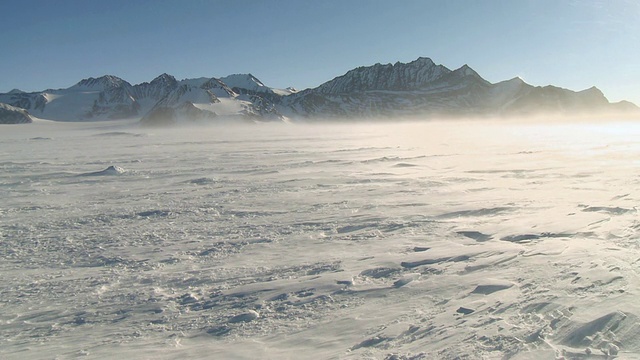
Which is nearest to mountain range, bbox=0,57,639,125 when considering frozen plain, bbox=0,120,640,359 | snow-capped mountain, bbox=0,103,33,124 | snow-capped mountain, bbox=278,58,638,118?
snow-capped mountain, bbox=278,58,638,118

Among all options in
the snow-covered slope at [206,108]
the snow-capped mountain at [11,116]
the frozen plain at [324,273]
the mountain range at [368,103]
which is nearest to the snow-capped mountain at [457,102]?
the mountain range at [368,103]

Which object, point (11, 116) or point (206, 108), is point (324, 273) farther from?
point (11, 116)

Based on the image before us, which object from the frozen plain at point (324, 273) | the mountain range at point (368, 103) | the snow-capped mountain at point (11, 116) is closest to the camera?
the frozen plain at point (324, 273)

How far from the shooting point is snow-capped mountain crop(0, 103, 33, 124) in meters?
132

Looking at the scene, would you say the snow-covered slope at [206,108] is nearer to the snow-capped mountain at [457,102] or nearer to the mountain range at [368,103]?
the mountain range at [368,103]

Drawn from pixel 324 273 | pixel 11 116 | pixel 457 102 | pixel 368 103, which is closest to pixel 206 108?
pixel 11 116

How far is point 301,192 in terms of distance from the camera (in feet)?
34.9

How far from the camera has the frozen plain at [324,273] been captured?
12.0ft

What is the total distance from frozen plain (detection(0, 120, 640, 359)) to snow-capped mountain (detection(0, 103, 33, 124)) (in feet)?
510

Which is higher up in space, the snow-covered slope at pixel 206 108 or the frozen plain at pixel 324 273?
the snow-covered slope at pixel 206 108

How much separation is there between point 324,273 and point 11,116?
167m

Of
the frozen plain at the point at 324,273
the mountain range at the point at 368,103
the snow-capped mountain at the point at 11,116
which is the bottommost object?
the frozen plain at the point at 324,273

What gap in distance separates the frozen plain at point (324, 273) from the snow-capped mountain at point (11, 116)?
15540 cm

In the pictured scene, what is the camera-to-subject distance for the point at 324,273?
5176 mm
